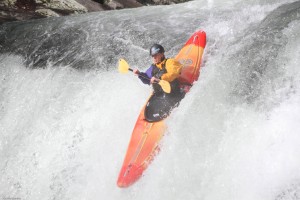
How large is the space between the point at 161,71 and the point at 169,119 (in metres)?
→ 0.76

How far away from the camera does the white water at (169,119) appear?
384 centimetres

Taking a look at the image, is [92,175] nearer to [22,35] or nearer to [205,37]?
[205,37]

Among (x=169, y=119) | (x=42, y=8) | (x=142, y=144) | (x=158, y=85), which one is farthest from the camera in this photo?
(x=42, y=8)

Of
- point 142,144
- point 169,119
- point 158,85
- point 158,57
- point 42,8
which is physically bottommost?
point 42,8

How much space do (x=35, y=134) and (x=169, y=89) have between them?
112 inches

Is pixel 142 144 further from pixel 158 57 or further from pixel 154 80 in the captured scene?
pixel 158 57

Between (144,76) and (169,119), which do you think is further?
(144,76)

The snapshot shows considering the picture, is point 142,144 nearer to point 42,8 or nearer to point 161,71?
point 161,71

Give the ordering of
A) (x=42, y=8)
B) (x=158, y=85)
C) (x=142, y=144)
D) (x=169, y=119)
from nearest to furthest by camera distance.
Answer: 1. (x=142, y=144)
2. (x=169, y=119)
3. (x=158, y=85)
4. (x=42, y=8)

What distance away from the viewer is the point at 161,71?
4930 mm

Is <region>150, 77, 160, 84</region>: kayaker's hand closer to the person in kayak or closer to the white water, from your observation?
the person in kayak

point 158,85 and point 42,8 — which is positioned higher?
point 158,85

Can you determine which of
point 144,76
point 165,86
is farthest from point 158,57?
point 165,86

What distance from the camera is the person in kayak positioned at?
475 centimetres
